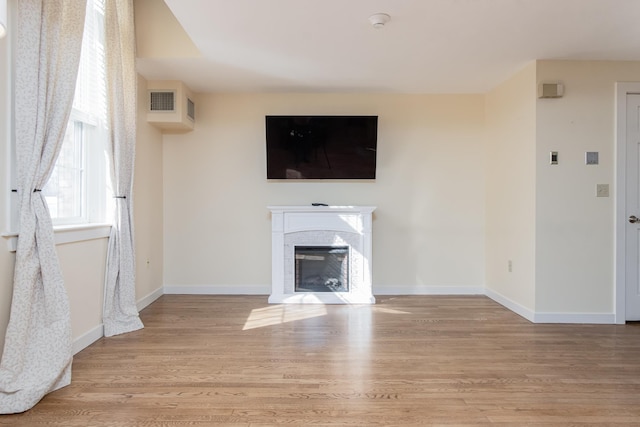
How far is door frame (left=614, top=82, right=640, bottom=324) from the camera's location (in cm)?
314

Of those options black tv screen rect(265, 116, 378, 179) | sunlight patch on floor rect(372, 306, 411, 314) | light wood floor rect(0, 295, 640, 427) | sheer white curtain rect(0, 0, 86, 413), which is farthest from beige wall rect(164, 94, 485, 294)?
sheer white curtain rect(0, 0, 86, 413)

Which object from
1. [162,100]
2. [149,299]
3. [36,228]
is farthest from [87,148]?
[149,299]

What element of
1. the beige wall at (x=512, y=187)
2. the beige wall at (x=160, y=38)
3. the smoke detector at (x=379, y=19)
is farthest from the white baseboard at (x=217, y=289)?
the smoke detector at (x=379, y=19)

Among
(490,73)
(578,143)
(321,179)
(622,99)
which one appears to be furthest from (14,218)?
(622,99)

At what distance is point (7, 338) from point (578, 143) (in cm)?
440

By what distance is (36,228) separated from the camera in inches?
78.1

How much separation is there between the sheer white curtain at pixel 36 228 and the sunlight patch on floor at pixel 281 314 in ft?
4.53

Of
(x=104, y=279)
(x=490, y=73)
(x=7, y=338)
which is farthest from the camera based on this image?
(x=490, y=73)

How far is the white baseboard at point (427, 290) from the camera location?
13.7 ft

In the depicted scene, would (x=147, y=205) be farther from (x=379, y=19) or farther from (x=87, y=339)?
(x=379, y=19)

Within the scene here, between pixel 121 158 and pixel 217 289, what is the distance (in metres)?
1.89

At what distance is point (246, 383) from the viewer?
209cm

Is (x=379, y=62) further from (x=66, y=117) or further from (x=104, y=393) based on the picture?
(x=104, y=393)

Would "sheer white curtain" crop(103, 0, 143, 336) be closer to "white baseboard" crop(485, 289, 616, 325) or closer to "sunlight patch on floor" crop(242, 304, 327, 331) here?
"sunlight patch on floor" crop(242, 304, 327, 331)
